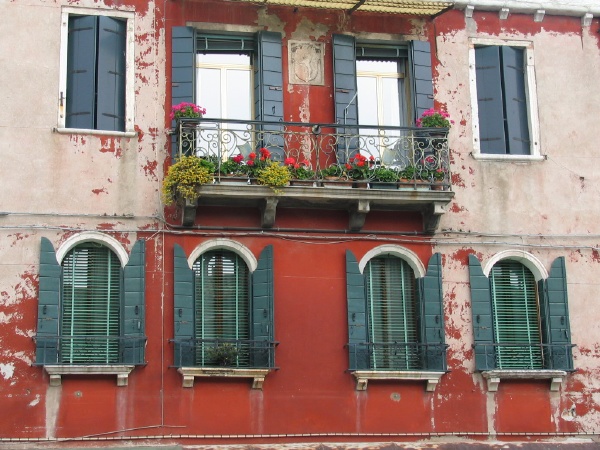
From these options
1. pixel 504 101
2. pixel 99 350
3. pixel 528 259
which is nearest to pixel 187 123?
pixel 99 350

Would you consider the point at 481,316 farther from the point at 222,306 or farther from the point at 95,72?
the point at 95,72

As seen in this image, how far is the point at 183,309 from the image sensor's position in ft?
61.6

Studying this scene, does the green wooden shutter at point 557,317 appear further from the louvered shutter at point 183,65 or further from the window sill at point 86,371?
the window sill at point 86,371

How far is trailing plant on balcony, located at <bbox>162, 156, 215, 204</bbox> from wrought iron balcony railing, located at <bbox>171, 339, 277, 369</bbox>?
2380mm

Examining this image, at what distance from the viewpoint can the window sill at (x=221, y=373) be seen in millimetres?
18328

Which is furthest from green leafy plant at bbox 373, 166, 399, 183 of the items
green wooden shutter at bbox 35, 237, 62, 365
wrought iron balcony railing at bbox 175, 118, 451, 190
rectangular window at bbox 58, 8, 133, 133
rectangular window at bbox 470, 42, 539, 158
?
green wooden shutter at bbox 35, 237, 62, 365

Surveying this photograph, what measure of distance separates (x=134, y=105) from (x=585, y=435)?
9641 millimetres

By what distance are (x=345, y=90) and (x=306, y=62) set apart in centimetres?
89

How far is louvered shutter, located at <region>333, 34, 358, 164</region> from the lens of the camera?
20.0 m

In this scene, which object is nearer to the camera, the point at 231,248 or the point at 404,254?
the point at 231,248

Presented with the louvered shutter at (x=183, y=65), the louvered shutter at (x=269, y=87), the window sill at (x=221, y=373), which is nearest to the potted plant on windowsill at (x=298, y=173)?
the louvered shutter at (x=269, y=87)

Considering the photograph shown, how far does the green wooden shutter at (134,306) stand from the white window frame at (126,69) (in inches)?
81.2

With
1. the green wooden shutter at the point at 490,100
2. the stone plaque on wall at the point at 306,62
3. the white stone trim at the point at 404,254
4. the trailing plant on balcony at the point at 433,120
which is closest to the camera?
the white stone trim at the point at 404,254

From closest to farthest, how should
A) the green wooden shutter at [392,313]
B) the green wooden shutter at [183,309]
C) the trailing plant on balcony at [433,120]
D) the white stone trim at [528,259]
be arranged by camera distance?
the green wooden shutter at [183,309] < the green wooden shutter at [392,313] < the trailing plant on balcony at [433,120] < the white stone trim at [528,259]
